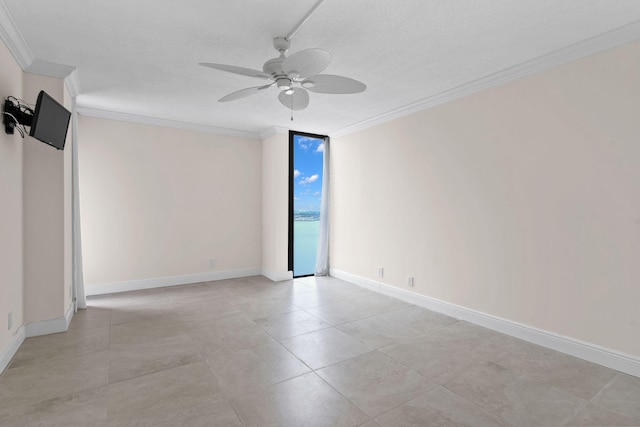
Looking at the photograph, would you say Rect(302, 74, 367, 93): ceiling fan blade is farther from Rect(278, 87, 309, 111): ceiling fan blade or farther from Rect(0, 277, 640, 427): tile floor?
Rect(0, 277, 640, 427): tile floor

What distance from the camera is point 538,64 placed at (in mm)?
2986

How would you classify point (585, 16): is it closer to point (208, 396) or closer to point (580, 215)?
point (580, 215)

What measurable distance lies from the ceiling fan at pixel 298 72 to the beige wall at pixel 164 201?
115 inches

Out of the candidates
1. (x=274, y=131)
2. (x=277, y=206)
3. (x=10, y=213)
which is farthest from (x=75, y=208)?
(x=274, y=131)

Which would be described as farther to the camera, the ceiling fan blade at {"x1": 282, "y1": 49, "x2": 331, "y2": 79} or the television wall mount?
the television wall mount

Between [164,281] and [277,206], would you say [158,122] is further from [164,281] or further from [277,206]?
[164,281]

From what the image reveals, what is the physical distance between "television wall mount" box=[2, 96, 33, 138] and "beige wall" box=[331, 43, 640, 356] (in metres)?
3.97

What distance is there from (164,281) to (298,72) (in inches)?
168

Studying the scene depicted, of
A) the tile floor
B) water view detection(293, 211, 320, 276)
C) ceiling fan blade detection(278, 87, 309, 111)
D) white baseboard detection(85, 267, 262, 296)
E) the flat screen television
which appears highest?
ceiling fan blade detection(278, 87, 309, 111)

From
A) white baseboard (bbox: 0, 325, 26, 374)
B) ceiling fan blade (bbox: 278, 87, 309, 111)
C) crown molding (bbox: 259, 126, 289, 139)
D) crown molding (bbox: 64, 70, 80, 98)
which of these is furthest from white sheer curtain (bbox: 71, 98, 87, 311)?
ceiling fan blade (bbox: 278, 87, 309, 111)

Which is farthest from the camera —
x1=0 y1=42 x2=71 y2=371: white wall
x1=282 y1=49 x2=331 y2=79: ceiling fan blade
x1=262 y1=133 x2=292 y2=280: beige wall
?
x1=262 y1=133 x2=292 y2=280: beige wall

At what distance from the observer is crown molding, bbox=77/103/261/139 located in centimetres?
452

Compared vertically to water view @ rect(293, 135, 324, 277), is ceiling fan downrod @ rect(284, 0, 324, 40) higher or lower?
higher

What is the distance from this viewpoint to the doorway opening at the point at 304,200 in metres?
5.84
